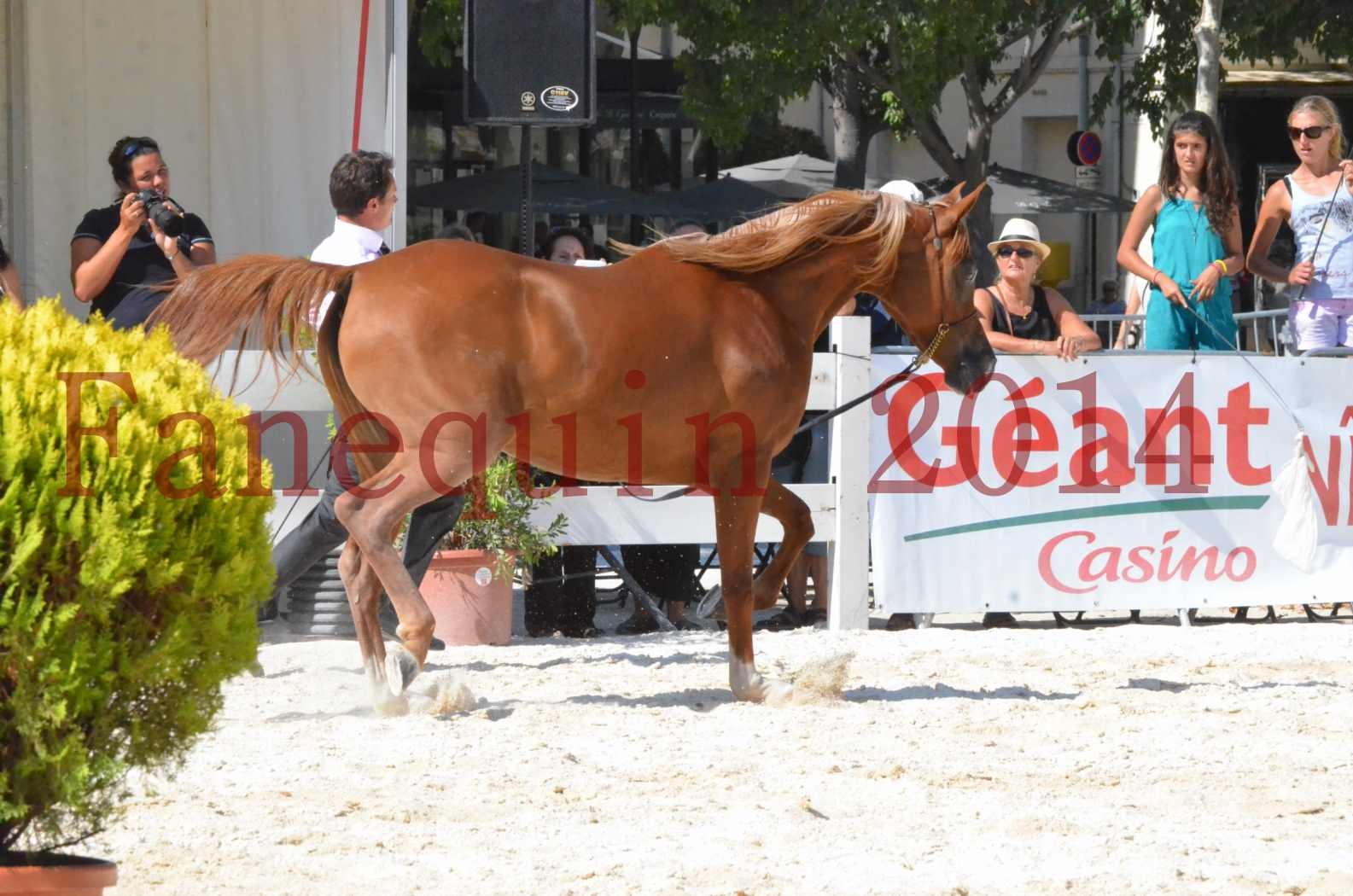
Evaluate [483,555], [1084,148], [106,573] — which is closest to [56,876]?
[106,573]

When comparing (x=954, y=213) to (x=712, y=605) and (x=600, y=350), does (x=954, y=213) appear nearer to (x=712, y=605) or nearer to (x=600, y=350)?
(x=600, y=350)

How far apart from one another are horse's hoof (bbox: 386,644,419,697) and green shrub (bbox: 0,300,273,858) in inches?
95.3

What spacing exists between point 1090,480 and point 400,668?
378cm

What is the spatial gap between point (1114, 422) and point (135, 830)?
5212 mm

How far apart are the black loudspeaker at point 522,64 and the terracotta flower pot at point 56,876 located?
633cm

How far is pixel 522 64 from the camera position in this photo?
8930 mm

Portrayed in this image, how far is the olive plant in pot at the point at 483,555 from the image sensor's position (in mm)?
7387

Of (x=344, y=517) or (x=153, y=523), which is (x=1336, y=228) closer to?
(x=344, y=517)

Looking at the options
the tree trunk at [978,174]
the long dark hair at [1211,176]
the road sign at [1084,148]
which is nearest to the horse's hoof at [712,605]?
the long dark hair at [1211,176]

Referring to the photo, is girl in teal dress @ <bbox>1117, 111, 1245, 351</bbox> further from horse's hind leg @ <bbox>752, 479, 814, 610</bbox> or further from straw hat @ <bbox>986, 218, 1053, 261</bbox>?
horse's hind leg @ <bbox>752, 479, 814, 610</bbox>

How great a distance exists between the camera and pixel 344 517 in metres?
5.59

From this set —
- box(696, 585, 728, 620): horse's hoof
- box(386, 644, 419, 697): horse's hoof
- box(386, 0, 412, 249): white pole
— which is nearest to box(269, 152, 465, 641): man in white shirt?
box(386, 644, 419, 697): horse's hoof

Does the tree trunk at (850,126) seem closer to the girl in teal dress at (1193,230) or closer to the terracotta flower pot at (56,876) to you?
the girl in teal dress at (1193,230)

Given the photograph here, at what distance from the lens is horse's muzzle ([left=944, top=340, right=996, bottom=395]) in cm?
641
